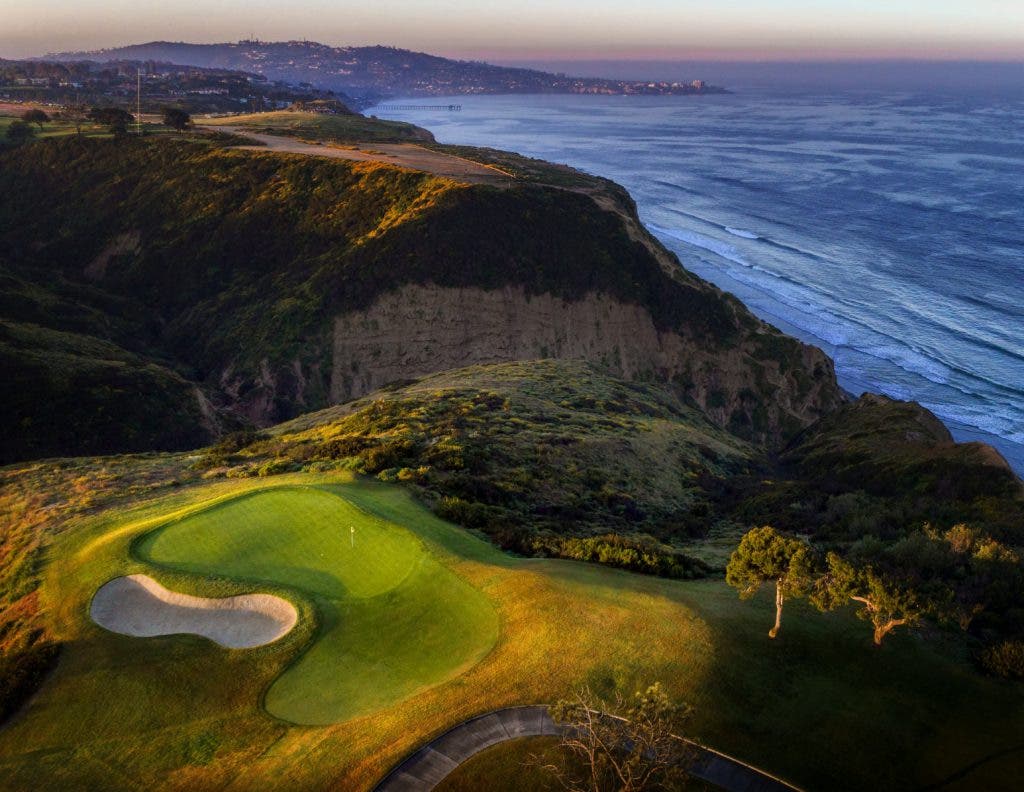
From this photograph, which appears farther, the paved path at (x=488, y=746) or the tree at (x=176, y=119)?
the tree at (x=176, y=119)

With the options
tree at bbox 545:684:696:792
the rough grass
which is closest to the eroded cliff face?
tree at bbox 545:684:696:792

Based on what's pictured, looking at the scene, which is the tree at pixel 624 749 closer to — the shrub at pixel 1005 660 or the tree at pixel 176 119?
the shrub at pixel 1005 660

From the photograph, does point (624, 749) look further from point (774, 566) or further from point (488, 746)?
point (774, 566)

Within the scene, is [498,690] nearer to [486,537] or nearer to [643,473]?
[486,537]

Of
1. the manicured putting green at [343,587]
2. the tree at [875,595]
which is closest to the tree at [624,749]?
the manicured putting green at [343,587]

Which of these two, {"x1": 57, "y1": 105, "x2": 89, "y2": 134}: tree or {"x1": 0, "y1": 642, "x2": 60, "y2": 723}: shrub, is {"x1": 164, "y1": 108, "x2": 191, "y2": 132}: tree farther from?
{"x1": 0, "y1": 642, "x2": 60, "y2": 723}: shrub

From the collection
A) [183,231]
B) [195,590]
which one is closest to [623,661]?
[195,590]
